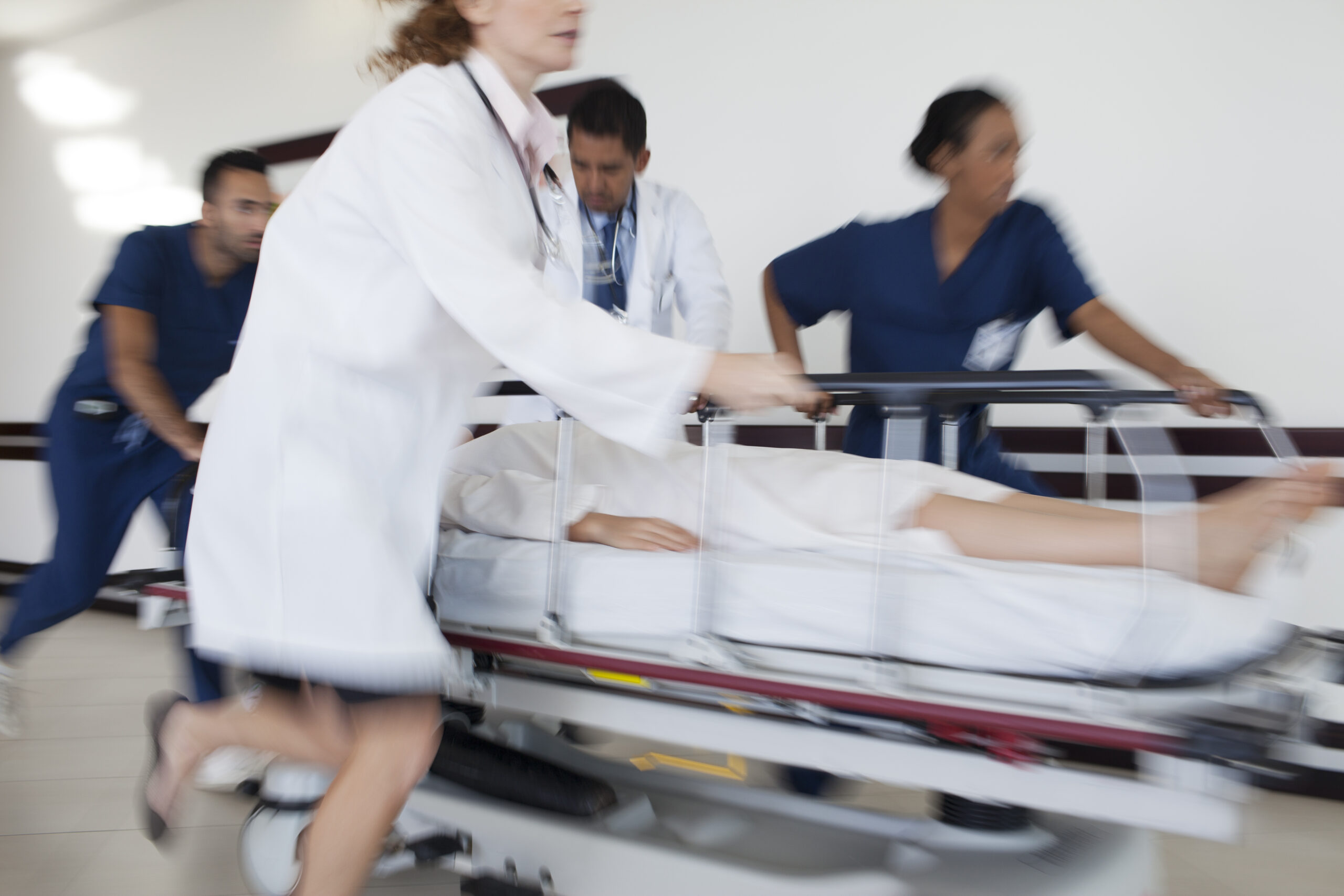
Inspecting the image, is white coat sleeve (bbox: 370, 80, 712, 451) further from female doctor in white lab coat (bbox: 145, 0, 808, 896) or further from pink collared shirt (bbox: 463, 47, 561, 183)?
pink collared shirt (bbox: 463, 47, 561, 183)

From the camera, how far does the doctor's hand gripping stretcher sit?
3.69 feet

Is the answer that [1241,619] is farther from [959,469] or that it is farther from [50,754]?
[50,754]

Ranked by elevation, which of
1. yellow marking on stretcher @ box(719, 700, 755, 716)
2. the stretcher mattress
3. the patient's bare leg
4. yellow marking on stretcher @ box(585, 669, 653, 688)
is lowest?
yellow marking on stretcher @ box(719, 700, 755, 716)

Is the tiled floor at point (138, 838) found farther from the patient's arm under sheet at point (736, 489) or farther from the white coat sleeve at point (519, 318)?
the white coat sleeve at point (519, 318)

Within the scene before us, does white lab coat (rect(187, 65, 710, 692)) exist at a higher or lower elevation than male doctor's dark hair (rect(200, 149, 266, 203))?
lower

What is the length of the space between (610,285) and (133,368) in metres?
1.27

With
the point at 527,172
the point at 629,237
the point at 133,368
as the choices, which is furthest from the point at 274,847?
the point at 629,237

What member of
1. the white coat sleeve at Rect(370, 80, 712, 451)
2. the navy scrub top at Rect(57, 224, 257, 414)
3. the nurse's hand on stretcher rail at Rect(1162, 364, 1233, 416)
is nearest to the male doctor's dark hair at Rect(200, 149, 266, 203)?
the navy scrub top at Rect(57, 224, 257, 414)

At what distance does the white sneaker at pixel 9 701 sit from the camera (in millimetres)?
2777

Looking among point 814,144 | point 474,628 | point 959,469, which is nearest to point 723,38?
point 814,144


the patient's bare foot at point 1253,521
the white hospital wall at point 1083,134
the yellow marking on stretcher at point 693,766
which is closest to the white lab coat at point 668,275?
the white hospital wall at point 1083,134

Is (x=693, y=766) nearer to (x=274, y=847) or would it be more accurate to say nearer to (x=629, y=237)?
(x=274, y=847)

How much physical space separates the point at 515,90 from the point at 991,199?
114cm

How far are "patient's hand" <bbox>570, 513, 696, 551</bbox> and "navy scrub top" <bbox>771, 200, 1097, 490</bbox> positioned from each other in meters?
0.81
